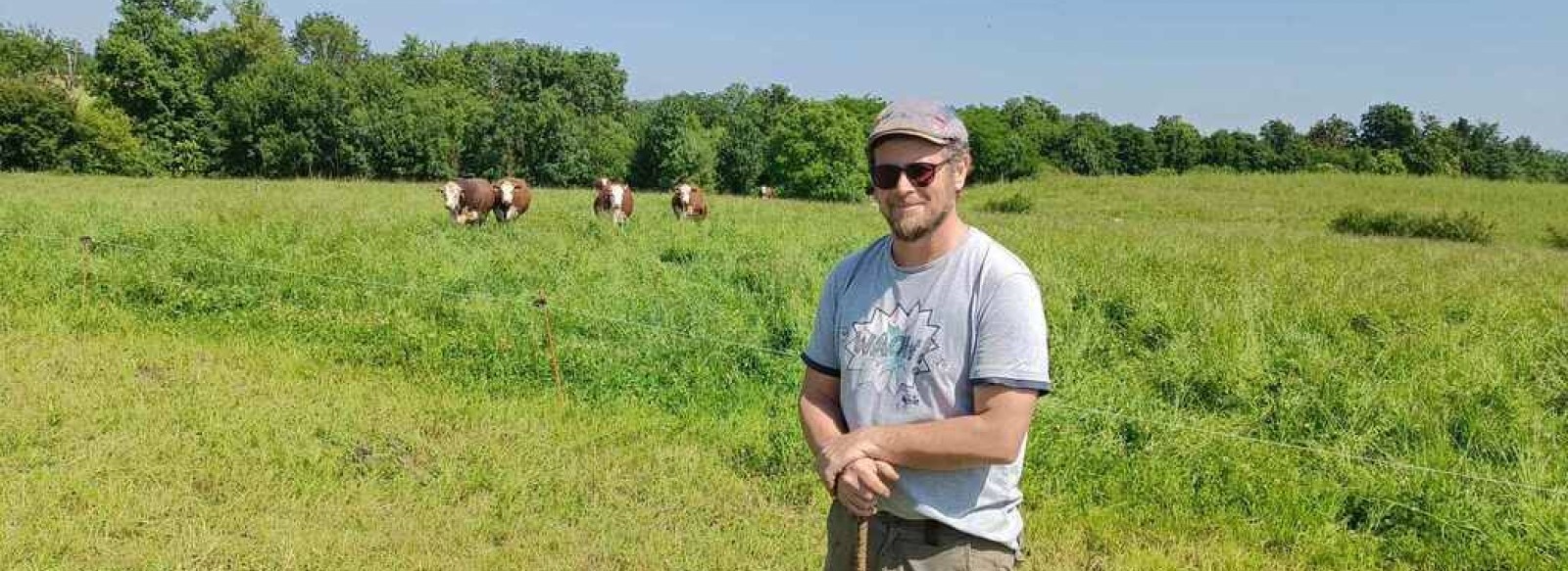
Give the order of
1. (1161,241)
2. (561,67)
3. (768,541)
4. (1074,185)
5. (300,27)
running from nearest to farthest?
1. (768,541)
2. (1161,241)
3. (1074,185)
4. (561,67)
5. (300,27)

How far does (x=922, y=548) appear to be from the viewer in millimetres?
2092

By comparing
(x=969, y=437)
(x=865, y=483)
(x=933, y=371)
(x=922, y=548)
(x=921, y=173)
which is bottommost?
(x=922, y=548)

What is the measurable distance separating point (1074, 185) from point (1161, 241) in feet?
87.9

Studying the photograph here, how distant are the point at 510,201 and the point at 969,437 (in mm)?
16356

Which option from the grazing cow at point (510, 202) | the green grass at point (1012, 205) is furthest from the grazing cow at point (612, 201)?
the green grass at point (1012, 205)

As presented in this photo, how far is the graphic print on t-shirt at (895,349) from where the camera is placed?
2.04 metres

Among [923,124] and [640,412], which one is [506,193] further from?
[923,124]

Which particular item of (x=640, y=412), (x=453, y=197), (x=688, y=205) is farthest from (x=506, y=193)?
(x=640, y=412)

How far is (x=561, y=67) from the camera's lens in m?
69.8

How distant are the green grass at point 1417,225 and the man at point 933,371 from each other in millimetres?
25978

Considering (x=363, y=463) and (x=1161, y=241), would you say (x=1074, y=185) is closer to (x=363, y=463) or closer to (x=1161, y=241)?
(x=1161, y=241)

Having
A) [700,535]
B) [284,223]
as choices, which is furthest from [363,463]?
[284,223]

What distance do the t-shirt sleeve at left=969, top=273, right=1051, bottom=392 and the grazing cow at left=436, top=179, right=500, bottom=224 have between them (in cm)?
1540

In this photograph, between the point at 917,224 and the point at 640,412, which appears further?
the point at 640,412
